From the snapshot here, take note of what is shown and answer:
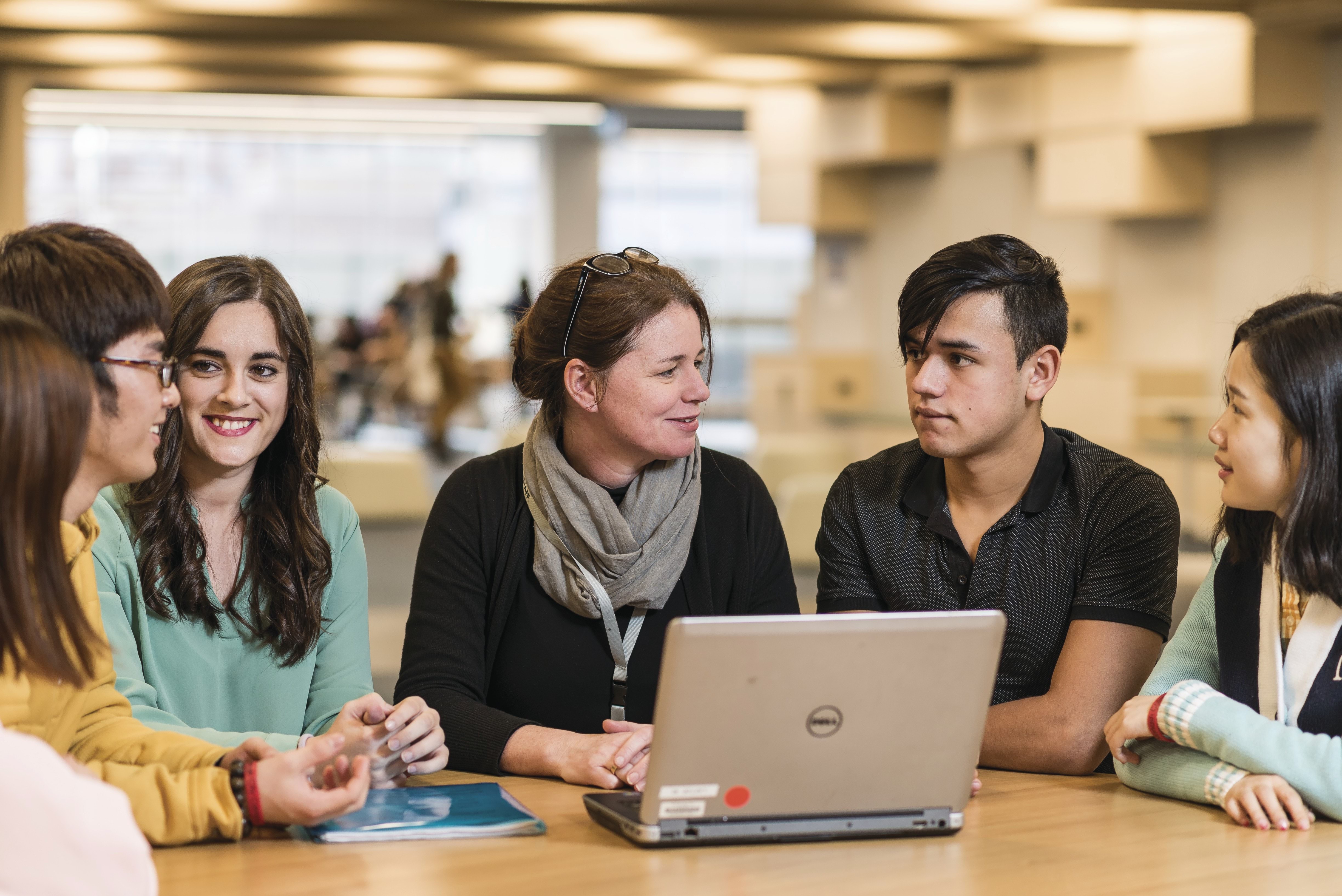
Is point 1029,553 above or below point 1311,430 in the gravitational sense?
below

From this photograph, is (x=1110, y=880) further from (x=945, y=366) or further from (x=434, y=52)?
(x=434, y=52)

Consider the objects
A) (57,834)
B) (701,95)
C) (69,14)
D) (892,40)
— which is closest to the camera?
(57,834)

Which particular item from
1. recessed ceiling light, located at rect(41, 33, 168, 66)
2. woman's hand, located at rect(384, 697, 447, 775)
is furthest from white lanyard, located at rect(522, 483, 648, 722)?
recessed ceiling light, located at rect(41, 33, 168, 66)

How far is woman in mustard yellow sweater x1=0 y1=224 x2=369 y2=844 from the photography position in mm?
1501

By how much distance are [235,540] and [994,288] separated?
125 cm

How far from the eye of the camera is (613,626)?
2.16m

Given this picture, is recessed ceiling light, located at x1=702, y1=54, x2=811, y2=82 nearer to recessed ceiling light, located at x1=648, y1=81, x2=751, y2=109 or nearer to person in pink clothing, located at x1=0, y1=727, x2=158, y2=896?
recessed ceiling light, located at x1=648, y1=81, x2=751, y2=109

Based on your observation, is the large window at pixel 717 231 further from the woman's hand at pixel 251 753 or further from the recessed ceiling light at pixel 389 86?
the woman's hand at pixel 251 753

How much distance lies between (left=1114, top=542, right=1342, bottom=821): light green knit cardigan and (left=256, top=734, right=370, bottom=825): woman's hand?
3.28 ft

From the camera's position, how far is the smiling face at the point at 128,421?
5.13 ft

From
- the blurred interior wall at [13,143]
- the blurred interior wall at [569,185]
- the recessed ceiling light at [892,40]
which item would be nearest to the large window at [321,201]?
the blurred interior wall at [569,185]

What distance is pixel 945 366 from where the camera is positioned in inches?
84.9

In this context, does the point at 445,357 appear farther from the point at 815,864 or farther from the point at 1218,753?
the point at 815,864

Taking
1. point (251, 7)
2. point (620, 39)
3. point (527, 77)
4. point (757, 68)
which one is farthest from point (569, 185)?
point (251, 7)
